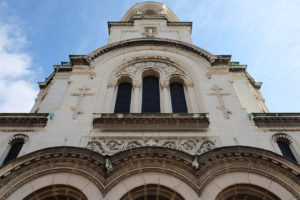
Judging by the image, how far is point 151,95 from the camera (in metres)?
17.8

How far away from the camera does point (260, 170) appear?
11.3 metres

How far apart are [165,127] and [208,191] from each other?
4235 millimetres

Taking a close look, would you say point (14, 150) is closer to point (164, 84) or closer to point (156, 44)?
point (164, 84)

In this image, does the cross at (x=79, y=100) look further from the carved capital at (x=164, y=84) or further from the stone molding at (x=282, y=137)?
the stone molding at (x=282, y=137)

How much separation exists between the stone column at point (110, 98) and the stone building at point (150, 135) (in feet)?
0.31

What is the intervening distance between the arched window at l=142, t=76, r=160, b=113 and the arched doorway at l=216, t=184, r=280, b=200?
658 centimetres

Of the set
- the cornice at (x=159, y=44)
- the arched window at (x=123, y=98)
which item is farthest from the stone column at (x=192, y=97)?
the arched window at (x=123, y=98)

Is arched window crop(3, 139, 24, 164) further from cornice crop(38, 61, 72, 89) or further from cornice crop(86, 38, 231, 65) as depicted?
cornice crop(38, 61, 72, 89)

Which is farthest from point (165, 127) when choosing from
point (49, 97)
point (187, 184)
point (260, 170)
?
point (49, 97)

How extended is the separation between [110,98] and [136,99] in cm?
150

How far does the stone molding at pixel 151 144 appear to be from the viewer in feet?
42.8

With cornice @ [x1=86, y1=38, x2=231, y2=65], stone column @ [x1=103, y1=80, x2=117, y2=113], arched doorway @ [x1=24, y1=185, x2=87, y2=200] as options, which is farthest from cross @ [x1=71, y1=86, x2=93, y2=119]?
arched doorway @ [x1=24, y1=185, x2=87, y2=200]

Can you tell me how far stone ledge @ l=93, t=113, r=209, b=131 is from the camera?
46.7 ft

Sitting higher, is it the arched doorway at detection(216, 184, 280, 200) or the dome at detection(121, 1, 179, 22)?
the dome at detection(121, 1, 179, 22)
